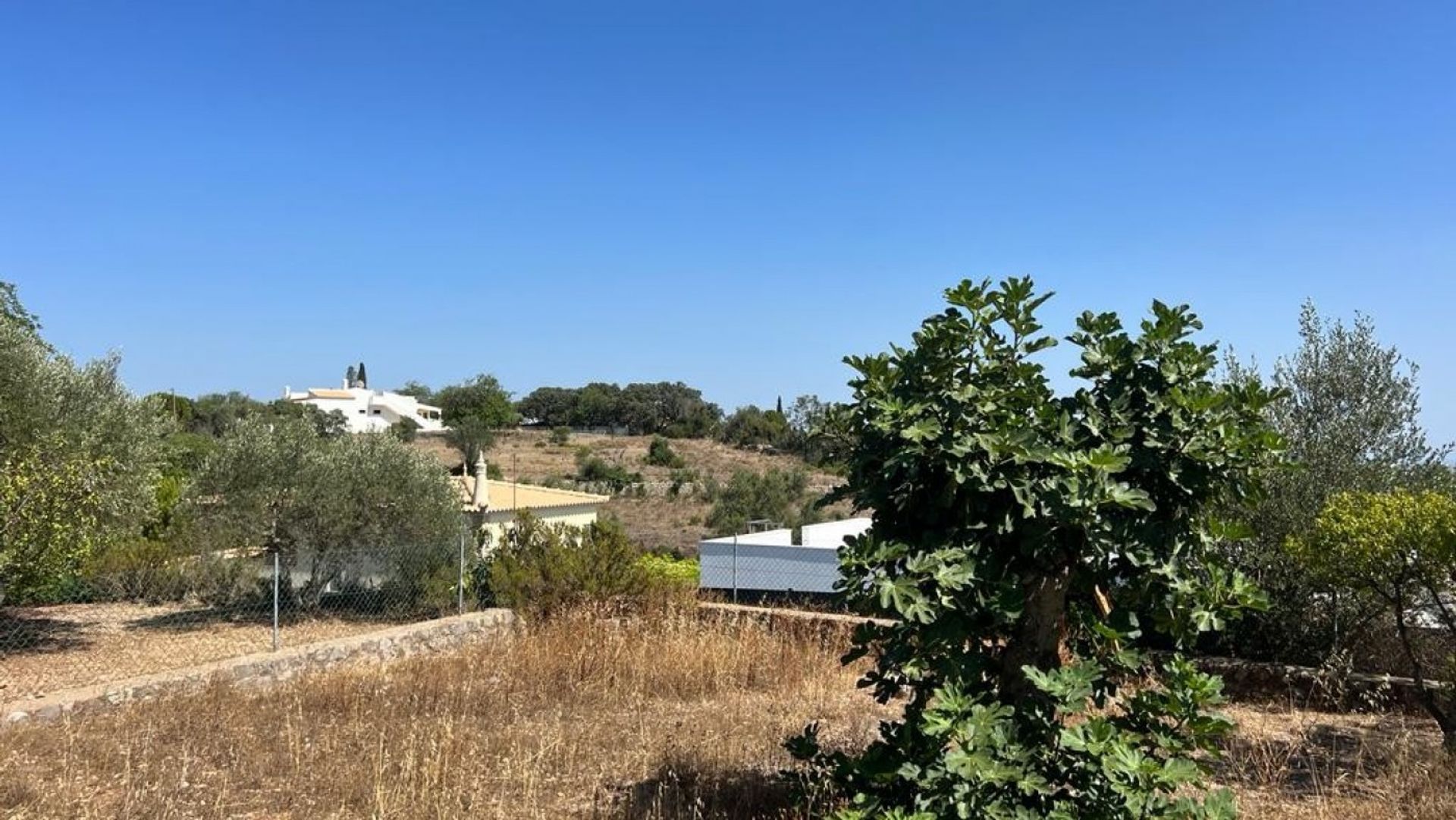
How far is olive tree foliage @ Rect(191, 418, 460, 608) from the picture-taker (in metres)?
11.8

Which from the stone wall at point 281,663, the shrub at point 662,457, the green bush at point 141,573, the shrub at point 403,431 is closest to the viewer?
the stone wall at point 281,663

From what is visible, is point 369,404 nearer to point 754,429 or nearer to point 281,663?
point 754,429

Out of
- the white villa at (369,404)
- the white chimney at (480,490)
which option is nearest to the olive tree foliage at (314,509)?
the white chimney at (480,490)

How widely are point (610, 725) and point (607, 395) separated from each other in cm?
6748

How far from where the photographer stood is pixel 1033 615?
12.1 feet

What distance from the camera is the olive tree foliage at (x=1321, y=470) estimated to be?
813 centimetres

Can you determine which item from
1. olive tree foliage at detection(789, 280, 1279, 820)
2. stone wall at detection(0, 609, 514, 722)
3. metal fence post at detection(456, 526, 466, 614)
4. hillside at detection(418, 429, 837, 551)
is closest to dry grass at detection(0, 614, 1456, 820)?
stone wall at detection(0, 609, 514, 722)

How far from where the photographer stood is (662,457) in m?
47.7

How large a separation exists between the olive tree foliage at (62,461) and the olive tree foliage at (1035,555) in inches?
316

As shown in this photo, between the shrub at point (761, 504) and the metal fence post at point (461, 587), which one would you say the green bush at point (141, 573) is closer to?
the metal fence post at point (461, 587)

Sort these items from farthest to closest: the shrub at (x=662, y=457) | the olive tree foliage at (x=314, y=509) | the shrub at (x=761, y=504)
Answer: the shrub at (x=662, y=457)
the shrub at (x=761, y=504)
the olive tree foliage at (x=314, y=509)

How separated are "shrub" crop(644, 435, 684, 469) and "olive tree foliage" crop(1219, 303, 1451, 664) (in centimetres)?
3777

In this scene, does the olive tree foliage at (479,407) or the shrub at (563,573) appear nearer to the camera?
the shrub at (563,573)

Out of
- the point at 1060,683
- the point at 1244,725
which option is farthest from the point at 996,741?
the point at 1244,725
